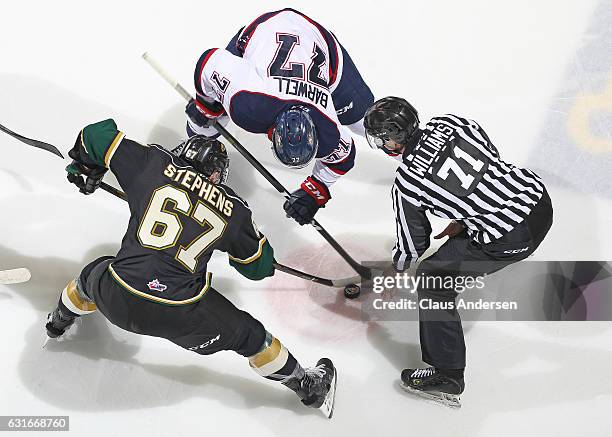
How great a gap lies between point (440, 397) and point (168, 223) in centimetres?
173

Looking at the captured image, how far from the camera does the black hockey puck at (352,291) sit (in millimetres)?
4180

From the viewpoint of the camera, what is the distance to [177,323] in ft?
10.6

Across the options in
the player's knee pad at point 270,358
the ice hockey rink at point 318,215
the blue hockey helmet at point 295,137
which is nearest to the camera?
the blue hockey helmet at point 295,137

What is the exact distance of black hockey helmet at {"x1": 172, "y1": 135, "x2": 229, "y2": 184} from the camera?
3.36 metres

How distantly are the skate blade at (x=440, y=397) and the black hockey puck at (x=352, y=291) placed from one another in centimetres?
59

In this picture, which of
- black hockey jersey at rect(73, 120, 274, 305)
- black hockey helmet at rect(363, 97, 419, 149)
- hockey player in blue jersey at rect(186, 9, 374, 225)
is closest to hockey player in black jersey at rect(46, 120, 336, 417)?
black hockey jersey at rect(73, 120, 274, 305)

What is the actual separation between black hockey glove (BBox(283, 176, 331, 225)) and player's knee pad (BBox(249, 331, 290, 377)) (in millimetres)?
764

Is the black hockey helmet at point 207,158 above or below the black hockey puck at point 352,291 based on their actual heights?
above

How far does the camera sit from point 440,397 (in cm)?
383

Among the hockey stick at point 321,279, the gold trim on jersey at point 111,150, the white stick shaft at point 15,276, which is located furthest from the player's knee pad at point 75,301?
the hockey stick at point 321,279

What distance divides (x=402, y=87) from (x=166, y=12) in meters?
1.64

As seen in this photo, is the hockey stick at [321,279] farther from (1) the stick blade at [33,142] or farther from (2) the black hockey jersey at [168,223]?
(1) the stick blade at [33,142]

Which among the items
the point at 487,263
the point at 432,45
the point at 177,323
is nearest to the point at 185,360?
the point at 177,323

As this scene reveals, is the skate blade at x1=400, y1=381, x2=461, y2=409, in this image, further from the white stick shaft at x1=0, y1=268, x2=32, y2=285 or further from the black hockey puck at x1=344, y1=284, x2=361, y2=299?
the white stick shaft at x1=0, y1=268, x2=32, y2=285
